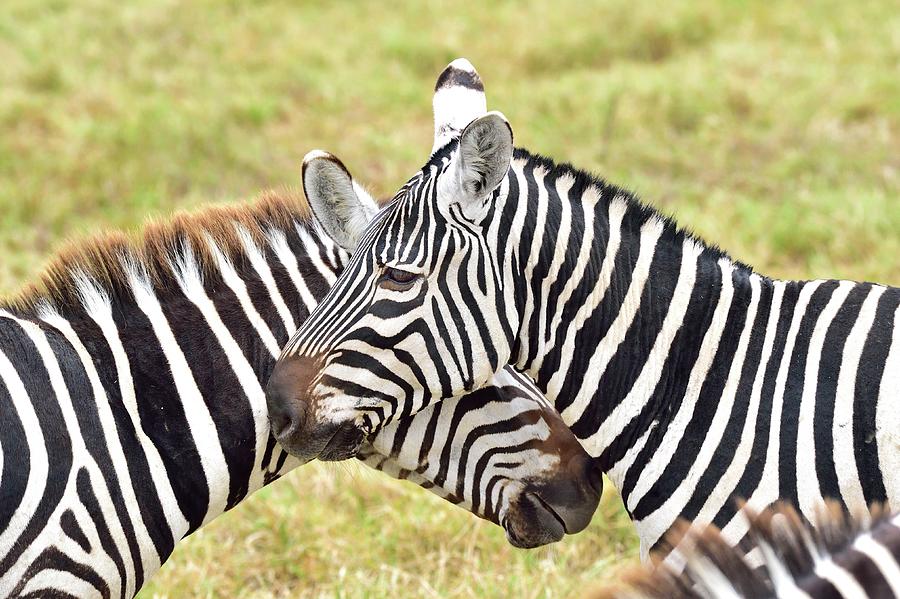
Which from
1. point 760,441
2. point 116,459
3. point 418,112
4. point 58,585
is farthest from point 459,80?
point 418,112

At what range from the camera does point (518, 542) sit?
151 inches

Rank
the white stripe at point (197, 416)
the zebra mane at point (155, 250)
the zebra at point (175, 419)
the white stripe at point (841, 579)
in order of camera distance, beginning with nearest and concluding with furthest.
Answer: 1. the white stripe at point (841, 579)
2. the zebra at point (175, 419)
3. the white stripe at point (197, 416)
4. the zebra mane at point (155, 250)

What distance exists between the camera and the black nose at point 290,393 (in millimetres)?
3309

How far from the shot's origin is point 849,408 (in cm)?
321

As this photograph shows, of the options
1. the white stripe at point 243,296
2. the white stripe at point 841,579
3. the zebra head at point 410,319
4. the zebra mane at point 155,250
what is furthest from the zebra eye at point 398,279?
the white stripe at point 841,579

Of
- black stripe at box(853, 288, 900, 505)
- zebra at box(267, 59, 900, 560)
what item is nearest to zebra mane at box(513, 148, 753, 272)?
zebra at box(267, 59, 900, 560)

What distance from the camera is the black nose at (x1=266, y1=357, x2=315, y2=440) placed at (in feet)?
10.9

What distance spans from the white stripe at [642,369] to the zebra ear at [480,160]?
0.58m

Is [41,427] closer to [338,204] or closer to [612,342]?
[338,204]

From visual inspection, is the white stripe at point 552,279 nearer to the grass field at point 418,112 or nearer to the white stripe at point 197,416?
the white stripe at point 197,416

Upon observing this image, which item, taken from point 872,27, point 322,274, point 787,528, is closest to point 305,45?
point 872,27

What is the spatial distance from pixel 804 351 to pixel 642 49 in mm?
9871

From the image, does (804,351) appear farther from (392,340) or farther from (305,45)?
(305,45)

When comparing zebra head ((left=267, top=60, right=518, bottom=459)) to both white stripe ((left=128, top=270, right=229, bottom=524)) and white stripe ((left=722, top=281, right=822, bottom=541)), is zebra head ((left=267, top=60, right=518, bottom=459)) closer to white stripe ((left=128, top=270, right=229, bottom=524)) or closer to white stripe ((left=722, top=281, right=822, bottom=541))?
white stripe ((left=128, top=270, right=229, bottom=524))
